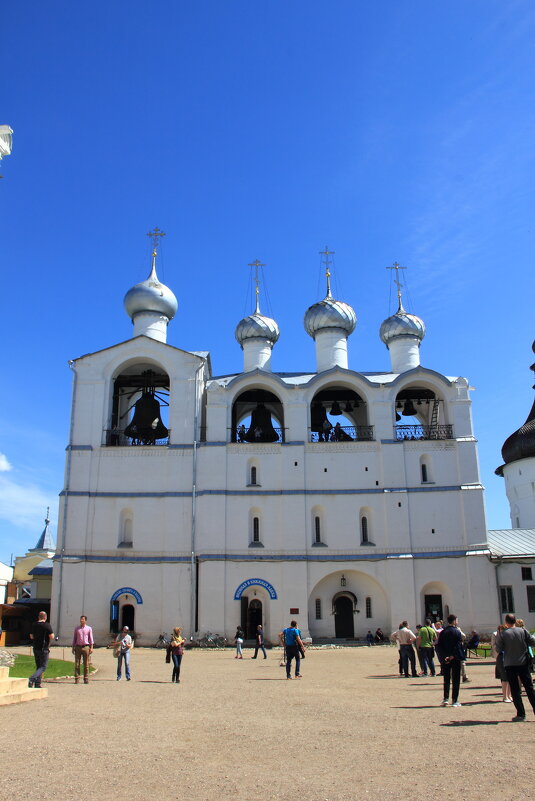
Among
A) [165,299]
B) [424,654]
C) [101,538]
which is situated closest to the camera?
[424,654]

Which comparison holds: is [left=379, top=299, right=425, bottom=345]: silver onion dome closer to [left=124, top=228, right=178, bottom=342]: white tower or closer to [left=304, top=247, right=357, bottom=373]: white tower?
[left=304, top=247, right=357, bottom=373]: white tower

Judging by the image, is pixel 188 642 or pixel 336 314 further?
pixel 336 314

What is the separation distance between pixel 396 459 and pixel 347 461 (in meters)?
2.52

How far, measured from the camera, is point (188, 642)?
3338 centimetres

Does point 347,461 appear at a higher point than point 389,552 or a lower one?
higher

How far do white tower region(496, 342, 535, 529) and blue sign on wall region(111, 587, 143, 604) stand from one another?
25.9 metres

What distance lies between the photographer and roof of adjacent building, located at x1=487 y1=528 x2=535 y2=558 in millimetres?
36812

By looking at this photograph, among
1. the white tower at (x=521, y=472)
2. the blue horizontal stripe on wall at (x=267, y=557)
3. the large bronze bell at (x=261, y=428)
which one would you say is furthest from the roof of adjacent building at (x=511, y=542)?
the large bronze bell at (x=261, y=428)

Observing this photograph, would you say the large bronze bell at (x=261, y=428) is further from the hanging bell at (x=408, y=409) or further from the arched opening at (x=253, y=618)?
the arched opening at (x=253, y=618)

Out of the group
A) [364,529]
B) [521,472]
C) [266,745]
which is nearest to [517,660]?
[266,745]

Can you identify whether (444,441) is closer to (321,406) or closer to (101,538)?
(321,406)

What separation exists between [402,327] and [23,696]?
32777 mm

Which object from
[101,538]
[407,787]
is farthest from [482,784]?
[101,538]

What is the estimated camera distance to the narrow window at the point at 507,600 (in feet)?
116
